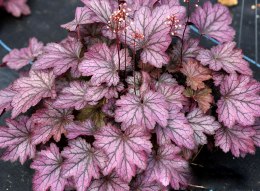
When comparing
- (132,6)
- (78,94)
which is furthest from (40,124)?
(132,6)

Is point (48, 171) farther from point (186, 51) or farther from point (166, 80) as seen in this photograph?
point (186, 51)

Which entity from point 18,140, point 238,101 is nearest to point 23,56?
point 18,140

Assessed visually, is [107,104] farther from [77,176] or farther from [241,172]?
[241,172]

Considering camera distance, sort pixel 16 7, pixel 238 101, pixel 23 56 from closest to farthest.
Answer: pixel 238 101 → pixel 23 56 → pixel 16 7

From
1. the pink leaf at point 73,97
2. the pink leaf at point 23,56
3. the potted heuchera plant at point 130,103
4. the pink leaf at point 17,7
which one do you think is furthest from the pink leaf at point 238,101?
the pink leaf at point 17,7

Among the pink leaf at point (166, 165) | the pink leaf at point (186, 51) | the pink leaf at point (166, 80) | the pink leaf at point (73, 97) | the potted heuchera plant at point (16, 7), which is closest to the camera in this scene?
the pink leaf at point (166, 165)

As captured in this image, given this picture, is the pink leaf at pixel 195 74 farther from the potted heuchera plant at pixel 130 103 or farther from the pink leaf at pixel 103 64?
the pink leaf at pixel 103 64
